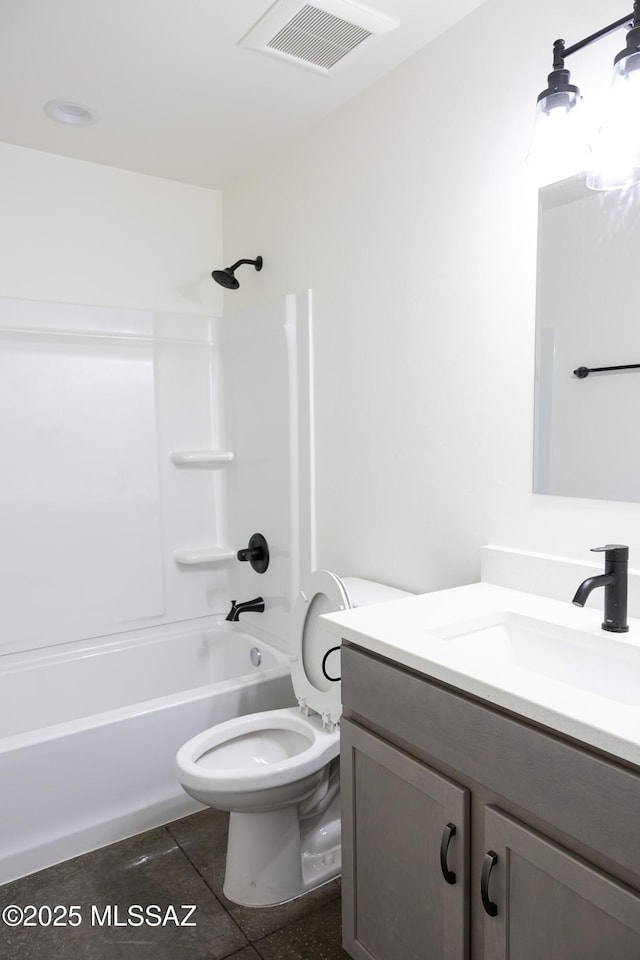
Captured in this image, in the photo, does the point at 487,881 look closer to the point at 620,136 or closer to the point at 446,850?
the point at 446,850

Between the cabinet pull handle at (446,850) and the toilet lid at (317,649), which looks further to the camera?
the toilet lid at (317,649)

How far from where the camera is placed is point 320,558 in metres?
2.50

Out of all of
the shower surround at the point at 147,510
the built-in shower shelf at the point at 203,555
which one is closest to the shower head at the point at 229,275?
the shower surround at the point at 147,510

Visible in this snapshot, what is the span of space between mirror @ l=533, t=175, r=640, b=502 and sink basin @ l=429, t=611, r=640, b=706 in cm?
35

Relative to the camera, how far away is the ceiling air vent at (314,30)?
5.47ft

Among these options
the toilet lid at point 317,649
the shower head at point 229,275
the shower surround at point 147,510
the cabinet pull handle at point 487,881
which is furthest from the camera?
the shower head at point 229,275

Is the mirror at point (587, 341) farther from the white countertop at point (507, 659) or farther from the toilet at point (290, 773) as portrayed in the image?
the toilet at point (290, 773)

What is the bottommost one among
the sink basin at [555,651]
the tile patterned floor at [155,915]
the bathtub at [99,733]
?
the tile patterned floor at [155,915]

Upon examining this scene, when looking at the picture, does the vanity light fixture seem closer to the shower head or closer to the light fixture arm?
the light fixture arm

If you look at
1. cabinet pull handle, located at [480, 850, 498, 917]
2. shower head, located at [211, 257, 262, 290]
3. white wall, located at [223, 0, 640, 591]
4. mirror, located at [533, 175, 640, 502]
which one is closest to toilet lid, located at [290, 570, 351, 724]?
white wall, located at [223, 0, 640, 591]

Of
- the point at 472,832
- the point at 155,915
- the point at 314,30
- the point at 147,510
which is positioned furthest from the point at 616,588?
the point at 147,510

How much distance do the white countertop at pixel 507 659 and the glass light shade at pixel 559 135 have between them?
99cm

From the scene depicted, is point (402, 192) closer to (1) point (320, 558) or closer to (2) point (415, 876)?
(1) point (320, 558)

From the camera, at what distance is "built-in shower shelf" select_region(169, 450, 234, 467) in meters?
2.92
